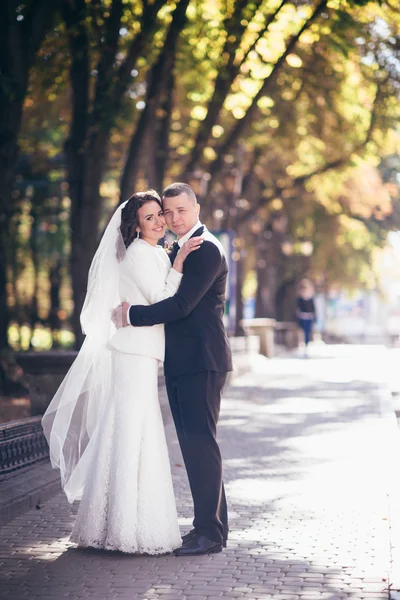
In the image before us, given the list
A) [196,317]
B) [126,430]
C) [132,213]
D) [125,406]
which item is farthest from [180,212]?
[126,430]

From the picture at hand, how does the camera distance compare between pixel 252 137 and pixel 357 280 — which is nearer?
pixel 252 137

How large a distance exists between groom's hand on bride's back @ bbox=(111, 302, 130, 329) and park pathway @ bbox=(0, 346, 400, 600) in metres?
1.35

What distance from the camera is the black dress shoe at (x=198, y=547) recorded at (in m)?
6.71

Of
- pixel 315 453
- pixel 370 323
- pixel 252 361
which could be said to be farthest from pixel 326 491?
pixel 370 323

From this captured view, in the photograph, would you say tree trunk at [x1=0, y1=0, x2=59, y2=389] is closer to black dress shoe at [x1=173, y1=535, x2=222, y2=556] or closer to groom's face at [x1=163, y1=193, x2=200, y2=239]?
groom's face at [x1=163, y1=193, x2=200, y2=239]

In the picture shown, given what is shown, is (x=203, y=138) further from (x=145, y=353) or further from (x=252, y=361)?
(x=145, y=353)

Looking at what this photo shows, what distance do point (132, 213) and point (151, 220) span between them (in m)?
0.12

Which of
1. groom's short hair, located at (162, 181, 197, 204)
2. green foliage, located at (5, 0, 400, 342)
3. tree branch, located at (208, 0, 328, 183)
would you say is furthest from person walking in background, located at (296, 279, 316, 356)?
groom's short hair, located at (162, 181, 197, 204)

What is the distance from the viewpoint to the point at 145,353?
680 cm

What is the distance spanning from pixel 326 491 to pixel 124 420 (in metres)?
2.76

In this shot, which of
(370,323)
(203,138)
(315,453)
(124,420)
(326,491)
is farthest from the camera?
(370,323)

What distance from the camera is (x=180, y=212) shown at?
22.1ft

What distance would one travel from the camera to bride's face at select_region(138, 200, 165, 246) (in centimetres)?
677

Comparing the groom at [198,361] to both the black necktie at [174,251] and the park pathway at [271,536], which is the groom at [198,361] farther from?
the park pathway at [271,536]
